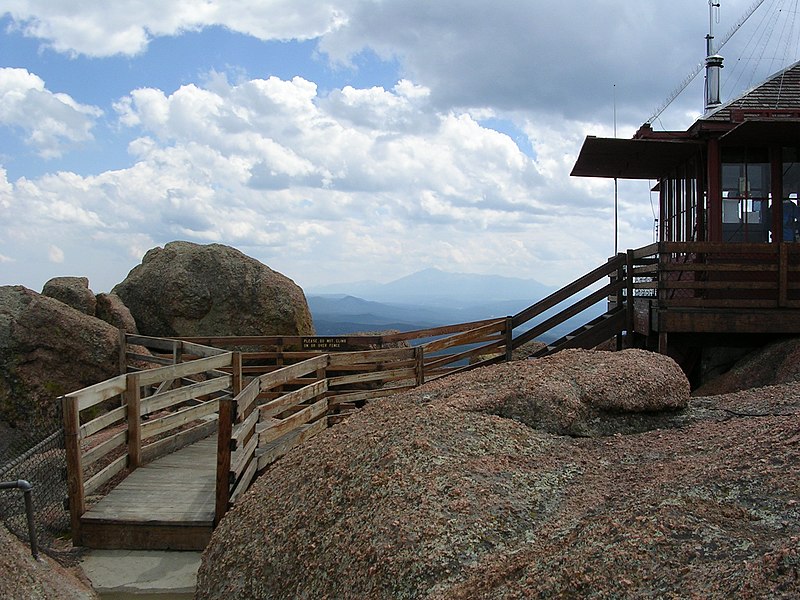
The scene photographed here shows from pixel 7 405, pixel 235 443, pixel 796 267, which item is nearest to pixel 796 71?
pixel 796 267

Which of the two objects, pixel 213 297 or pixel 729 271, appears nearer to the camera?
pixel 729 271

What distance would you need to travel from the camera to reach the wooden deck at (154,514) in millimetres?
7004

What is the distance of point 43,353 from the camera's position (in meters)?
13.8

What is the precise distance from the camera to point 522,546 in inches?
158

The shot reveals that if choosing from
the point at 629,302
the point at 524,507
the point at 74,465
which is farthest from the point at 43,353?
the point at 524,507

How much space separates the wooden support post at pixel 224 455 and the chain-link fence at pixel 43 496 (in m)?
1.47

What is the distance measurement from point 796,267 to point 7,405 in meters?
14.4

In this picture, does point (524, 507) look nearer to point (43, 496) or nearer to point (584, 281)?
point (43, 496)

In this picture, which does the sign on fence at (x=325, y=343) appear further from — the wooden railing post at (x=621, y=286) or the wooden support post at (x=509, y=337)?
the wooden railing post at (x=621, y=286)

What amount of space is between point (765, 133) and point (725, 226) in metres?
1.90

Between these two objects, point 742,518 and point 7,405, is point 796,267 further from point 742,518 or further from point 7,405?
point 7,405

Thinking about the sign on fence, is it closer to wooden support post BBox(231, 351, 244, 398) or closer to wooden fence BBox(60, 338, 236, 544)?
wooden fence BBox(60, 338, 236, 544)

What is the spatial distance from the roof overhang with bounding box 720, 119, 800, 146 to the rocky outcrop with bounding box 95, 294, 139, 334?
43.1 feet

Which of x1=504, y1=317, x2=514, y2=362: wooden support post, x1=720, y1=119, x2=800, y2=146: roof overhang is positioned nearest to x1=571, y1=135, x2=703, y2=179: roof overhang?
x1=720, y1=119, x2=800, y2=146: roof overhang
